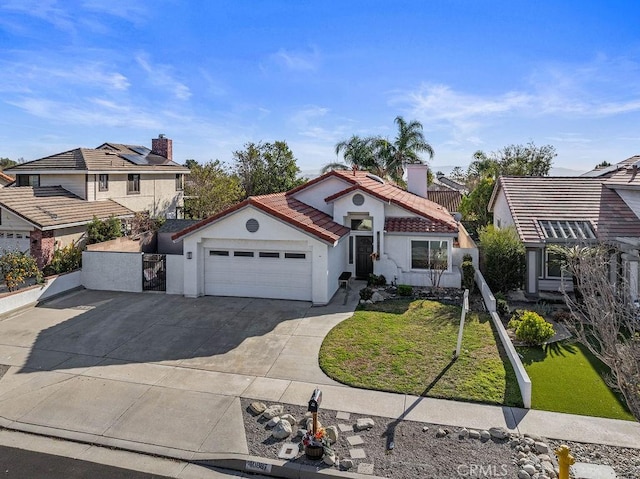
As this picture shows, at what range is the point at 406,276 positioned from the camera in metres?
20.0

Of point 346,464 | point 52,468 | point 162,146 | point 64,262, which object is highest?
point 162,146

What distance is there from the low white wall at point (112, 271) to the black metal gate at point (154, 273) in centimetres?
20

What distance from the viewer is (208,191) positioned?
113 feet

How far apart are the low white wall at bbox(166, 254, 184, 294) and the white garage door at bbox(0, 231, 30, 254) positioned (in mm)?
8069

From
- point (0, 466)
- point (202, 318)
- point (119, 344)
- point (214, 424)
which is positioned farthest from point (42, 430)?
point (202, 318)

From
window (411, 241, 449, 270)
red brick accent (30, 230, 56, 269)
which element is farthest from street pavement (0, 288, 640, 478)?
red brick accent (30, 230, 56, 269)

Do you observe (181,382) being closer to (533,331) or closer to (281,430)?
(281,430)

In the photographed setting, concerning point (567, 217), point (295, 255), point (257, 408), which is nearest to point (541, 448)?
point (257, 408)

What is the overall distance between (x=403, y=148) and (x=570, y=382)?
3438 cm

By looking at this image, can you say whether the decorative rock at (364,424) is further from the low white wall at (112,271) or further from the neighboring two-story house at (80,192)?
the neighboring two-story house at (80,192)

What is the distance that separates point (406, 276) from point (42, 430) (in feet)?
48.2

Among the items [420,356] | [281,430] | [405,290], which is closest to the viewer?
[281,430]

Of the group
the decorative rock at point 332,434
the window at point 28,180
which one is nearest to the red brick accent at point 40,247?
the window at point 28,180

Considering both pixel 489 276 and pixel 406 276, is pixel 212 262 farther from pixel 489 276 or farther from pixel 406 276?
pixel 489 276
